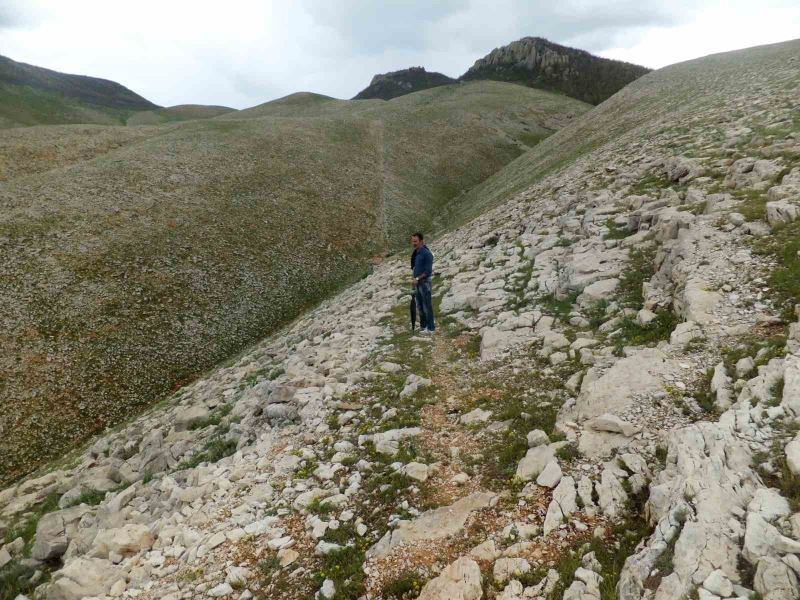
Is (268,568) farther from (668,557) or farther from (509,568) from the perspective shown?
(668,557)

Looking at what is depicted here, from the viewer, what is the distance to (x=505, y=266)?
2005cm

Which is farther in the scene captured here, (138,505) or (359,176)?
(359,176)

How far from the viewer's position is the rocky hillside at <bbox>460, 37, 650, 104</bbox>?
122 meters

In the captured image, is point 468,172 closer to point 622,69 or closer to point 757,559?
point 757,559

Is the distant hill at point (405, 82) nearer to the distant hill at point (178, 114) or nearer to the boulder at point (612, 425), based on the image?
the distant hill at point (178, 114)

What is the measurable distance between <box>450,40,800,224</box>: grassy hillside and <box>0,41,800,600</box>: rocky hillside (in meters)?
16.2

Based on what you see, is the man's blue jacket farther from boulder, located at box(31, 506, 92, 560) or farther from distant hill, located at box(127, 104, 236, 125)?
Answer: distant hill, located at box(127, 104, 236, 125)

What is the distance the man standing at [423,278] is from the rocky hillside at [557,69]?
119 meters

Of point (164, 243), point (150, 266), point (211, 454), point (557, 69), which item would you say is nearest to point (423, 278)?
point (211, 454)

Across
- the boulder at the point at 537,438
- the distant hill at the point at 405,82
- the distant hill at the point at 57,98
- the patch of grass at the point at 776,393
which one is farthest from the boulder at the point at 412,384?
the distant hill at the point at 405,82

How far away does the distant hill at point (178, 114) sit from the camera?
12712 cm

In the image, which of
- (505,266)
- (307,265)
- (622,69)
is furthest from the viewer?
(622,69)

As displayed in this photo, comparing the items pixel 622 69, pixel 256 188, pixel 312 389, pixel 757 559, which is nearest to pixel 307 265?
pixel 256 188

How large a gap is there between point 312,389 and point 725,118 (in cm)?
2767
